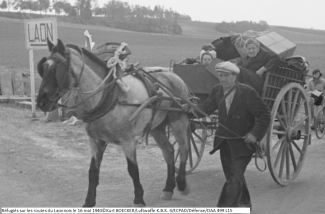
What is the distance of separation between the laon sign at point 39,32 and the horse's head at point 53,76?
23.5 feet

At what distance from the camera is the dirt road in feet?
19.3

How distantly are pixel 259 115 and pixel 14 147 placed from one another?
5.90 meters

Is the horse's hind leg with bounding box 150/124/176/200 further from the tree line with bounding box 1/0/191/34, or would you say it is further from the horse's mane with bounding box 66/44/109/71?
the tree line with bounding box 1/0/191/34

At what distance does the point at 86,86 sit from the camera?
16.4ft

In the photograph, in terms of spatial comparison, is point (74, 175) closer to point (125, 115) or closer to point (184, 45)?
point (125, 115)

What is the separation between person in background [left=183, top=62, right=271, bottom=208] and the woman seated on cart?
4.34 ft

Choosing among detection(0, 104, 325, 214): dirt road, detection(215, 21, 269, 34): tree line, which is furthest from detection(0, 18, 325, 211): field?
detection(215, 21, 269, 34): tree line

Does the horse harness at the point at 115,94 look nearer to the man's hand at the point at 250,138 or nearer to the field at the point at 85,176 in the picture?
the man's hand at the point at 250,138

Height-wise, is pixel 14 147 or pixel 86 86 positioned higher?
pixel 86 86

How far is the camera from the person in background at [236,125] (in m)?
4.74

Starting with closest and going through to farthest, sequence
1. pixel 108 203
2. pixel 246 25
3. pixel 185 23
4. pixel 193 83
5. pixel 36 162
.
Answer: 1. pixel 108 203
2. pixel 193 83
3. pixel 36 162
4. pixel 246 25
5. pixel 185 23

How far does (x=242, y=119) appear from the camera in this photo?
4.92 metres

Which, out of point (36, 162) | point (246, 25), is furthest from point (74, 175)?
point (246, 25)

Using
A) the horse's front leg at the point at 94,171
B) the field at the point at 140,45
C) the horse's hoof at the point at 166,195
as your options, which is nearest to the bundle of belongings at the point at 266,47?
the horse's hoof at the point at 166,195
